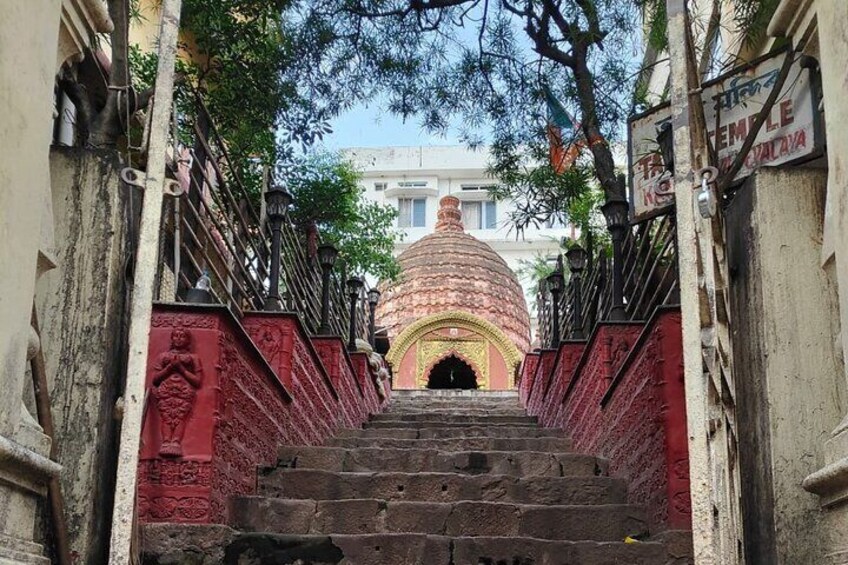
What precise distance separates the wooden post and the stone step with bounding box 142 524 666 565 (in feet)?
4.36

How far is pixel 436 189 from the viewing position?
→ 118 feet

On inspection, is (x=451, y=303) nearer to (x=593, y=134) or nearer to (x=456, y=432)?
(x=456, y=432)

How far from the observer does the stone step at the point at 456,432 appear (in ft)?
28.8

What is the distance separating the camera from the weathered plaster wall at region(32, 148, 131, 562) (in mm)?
4031

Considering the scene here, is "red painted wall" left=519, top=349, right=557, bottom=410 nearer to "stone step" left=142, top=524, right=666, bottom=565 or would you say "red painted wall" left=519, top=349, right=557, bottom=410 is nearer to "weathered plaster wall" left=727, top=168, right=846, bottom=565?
"stone step" left=142, top=524, right=666, bottom=565

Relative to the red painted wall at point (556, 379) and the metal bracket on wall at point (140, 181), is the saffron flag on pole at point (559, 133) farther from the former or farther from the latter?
the metal bracket on wall at point (140, 181)

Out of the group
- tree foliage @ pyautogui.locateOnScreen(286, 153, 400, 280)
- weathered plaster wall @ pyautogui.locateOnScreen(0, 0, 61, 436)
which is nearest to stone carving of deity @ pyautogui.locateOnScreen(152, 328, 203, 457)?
weathered plaster wall @ pyautogui.locateOnScreen(0, 0, 61, 436)

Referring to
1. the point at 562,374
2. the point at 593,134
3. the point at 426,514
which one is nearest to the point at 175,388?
the point at 426,514

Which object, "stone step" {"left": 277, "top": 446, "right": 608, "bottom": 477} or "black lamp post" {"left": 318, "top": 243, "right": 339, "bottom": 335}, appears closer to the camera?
"stone step" {"left": 277, "top": 446, "right": 608, "bottom": 477}

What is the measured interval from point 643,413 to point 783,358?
6.50ft

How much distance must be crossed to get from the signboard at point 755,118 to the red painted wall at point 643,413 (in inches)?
33.0

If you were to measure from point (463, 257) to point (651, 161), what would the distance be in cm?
1820

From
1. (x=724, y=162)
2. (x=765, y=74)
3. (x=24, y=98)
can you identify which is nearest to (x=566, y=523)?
(x=724, y=162)

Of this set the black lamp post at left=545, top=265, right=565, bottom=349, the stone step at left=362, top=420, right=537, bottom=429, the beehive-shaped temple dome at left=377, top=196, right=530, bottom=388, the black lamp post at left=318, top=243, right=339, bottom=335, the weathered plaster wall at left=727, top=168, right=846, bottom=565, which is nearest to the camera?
the weathered plaster wall at left=727, top=168, right=846, bottom=565
